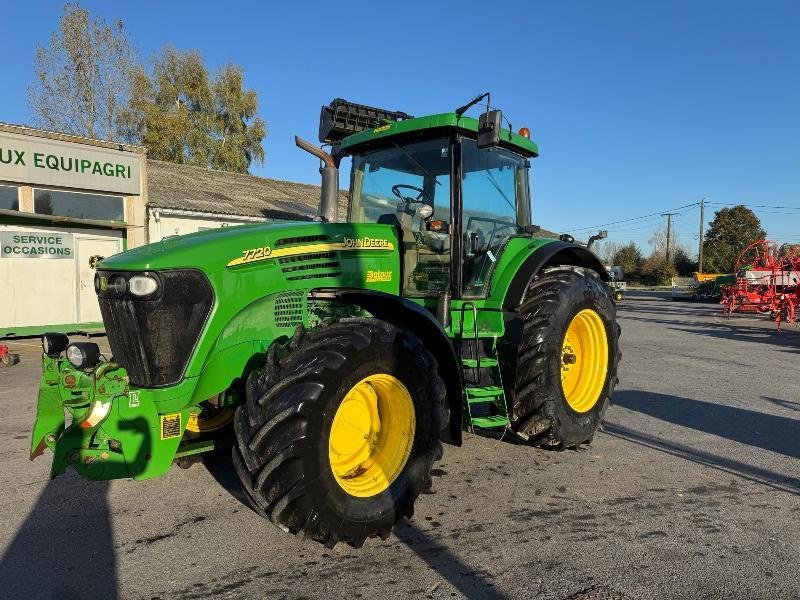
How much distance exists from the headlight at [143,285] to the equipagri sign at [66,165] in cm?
1154

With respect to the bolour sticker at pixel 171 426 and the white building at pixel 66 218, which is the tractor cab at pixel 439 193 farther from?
the white building at pixel 66 218

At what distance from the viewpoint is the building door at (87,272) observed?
13.4 m

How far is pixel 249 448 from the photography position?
9.34 ft

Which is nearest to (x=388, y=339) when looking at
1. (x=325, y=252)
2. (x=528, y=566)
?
(x=325, y=252)

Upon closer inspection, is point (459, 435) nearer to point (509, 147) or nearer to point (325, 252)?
point (325, 252)

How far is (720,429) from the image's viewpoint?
5.59m

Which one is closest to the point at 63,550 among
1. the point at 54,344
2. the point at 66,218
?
the point at 54,344

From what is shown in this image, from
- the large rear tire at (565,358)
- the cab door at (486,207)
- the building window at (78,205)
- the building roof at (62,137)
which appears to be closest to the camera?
the large rear tire at (565,358)

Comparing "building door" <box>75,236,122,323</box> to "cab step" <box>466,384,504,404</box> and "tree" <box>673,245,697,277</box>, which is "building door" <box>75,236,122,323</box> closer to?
"cab step" <box>466,384,504,404</box>

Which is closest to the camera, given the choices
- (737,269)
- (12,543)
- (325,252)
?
(12,543)

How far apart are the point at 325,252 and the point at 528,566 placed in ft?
6.88

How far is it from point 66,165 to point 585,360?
12222 mm

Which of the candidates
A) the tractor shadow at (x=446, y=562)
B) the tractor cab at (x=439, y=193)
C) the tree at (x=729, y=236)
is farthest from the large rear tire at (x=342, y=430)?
the tree at (x=729, y=236)

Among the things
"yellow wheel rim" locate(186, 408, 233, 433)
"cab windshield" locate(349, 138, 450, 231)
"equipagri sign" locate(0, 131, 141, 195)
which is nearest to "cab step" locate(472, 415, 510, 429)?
"cab windshield" locate(349, 138, 450, 231)
